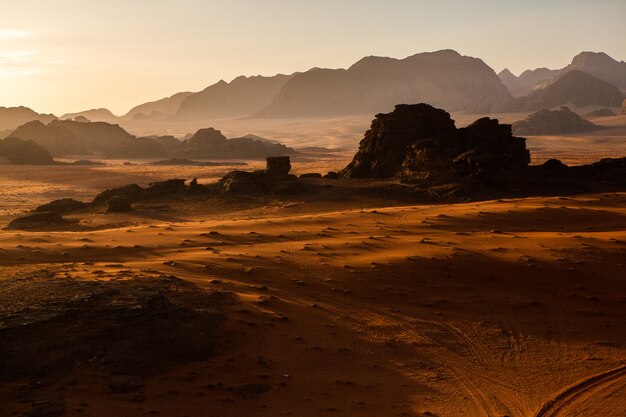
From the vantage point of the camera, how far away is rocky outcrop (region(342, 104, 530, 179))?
3800cm

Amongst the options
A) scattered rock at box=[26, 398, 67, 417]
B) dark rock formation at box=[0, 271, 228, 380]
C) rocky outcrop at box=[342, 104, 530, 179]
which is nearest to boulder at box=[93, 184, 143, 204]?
rocky outcrop at box=[342, 104, 530, 179]

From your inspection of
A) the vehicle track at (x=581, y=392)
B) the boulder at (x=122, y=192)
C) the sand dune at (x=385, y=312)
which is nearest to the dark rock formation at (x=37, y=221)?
the boulder at (x=122, y=192)

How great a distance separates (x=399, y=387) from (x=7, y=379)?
7373mm

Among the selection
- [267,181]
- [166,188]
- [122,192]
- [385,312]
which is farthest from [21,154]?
[385,312]

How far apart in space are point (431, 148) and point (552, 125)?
112 m

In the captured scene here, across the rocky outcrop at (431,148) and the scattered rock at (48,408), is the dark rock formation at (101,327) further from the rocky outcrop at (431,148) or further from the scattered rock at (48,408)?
the rocky outcrop at (431,148)

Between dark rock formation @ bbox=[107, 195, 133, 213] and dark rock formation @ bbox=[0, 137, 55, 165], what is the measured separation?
2274 inches

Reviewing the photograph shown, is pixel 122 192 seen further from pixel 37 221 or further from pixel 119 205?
pixel 37 221

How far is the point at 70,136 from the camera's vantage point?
4722 inches

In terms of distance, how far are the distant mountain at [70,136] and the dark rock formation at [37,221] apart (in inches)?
3270

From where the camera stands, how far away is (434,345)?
13.7 meters

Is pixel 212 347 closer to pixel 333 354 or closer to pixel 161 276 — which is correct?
pixel 333 354

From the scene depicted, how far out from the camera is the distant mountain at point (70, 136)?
379 feet

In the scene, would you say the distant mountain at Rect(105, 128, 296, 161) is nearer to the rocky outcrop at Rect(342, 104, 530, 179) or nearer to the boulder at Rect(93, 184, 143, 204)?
the rocky outcrop at Rect(342, 104, 530, 179)
